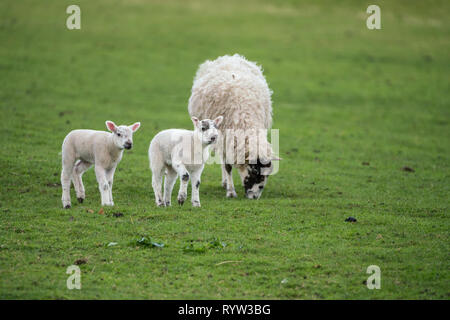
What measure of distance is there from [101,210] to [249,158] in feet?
11.2

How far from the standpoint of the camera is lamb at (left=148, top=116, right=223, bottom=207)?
10.2 meters

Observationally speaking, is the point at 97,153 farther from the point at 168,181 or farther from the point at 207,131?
the point at 207,131

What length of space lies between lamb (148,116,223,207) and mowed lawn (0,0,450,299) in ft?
1.63

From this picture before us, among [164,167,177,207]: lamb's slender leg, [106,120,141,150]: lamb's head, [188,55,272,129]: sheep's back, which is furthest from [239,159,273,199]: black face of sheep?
[106,120,141,150]: lamb's head

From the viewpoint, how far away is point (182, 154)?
33.9ft

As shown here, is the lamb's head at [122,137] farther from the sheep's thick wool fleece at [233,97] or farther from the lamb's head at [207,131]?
the sheep's thick wool fleece at [233,97]

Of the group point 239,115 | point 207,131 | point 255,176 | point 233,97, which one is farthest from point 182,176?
point 233,97

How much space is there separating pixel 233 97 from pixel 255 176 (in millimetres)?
1987

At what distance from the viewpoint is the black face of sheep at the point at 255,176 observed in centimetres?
1220

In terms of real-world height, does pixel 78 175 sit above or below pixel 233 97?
below

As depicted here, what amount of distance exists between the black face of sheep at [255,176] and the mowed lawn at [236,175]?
0.94 ft

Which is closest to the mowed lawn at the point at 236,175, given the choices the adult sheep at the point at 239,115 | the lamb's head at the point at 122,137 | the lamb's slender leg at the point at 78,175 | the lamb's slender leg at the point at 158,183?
the lamb's slender leg at the point at 78,175

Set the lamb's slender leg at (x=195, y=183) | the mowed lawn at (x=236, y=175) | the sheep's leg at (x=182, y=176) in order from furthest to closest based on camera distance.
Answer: the lamb's slender leg at (x=195, y=183)
the sheep's leg at (x=182, y=176)
the mowed lawn at (x=236, y=175)
